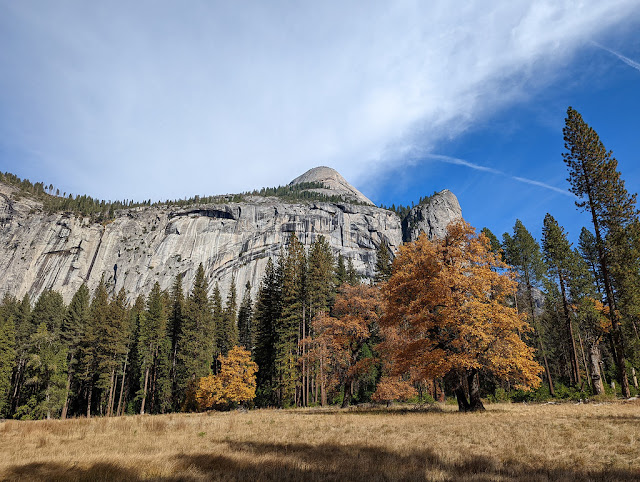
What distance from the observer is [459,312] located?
17.1 m

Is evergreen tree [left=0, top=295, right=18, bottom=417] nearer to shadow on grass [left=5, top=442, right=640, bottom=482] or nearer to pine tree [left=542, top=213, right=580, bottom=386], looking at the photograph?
shadow on grass [left=5, top=442, right=640, bottom=482]

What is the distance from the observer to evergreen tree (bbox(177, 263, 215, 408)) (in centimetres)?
4769

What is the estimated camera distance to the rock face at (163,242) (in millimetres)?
134750

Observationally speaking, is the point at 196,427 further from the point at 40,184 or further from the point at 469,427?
the point at 40,184

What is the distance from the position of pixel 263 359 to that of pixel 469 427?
3797 centimetres

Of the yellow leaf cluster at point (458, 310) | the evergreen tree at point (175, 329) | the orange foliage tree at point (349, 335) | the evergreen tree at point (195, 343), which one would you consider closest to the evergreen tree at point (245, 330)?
the evergreen tree at point (195, 343)

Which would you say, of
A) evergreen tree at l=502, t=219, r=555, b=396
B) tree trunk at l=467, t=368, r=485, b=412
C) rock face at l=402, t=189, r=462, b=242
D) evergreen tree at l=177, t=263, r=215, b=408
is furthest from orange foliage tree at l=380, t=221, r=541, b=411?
rock face at l=402, t=189, r=462, b=242

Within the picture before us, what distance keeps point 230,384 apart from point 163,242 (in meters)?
125

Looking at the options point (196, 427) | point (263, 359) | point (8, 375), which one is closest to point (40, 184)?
point (8, 375)

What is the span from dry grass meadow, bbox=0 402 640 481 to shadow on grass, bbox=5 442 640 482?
0.02 metres

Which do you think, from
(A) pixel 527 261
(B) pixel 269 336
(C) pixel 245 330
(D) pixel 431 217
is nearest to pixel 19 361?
(B) pixel 269 336

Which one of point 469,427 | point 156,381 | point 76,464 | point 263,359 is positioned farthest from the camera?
point 156,381

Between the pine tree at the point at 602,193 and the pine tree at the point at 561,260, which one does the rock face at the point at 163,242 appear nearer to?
the pine tree at the point at 561,260

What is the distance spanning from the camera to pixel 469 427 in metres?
12.5
